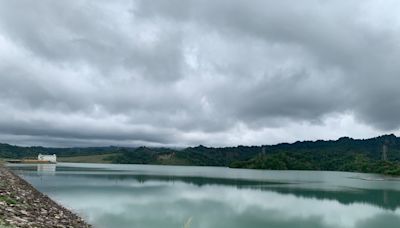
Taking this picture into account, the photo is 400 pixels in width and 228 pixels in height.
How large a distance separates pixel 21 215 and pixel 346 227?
38.1 metres

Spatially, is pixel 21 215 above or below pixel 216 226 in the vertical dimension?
above

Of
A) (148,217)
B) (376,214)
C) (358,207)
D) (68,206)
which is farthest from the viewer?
(358,207)

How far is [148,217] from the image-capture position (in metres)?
47.4

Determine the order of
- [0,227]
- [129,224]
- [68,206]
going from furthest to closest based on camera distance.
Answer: [68,206], [129,224], [0,227]

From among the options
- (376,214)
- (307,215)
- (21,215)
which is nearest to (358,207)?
(376,214)

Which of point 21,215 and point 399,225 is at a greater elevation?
point 21,215

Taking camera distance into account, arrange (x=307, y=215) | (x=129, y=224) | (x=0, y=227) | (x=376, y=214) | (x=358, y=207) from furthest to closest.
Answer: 1. (x=358, y=207)
2. (x=376, y=214)
3. (x=307, y=215)
4. (x=129, y=224)
5. (x=0, y=227)

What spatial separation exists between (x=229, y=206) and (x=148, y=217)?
62.6 ft

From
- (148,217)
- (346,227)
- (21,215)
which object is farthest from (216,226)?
(21,215)

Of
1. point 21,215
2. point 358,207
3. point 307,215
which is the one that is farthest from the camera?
point 358,207

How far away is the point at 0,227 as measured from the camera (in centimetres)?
1498

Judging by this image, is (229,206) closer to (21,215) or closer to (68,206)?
(68,206)

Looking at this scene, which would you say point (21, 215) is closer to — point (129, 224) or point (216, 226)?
point (129, 224)

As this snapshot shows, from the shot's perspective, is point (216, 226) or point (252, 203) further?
point (252, 203)
